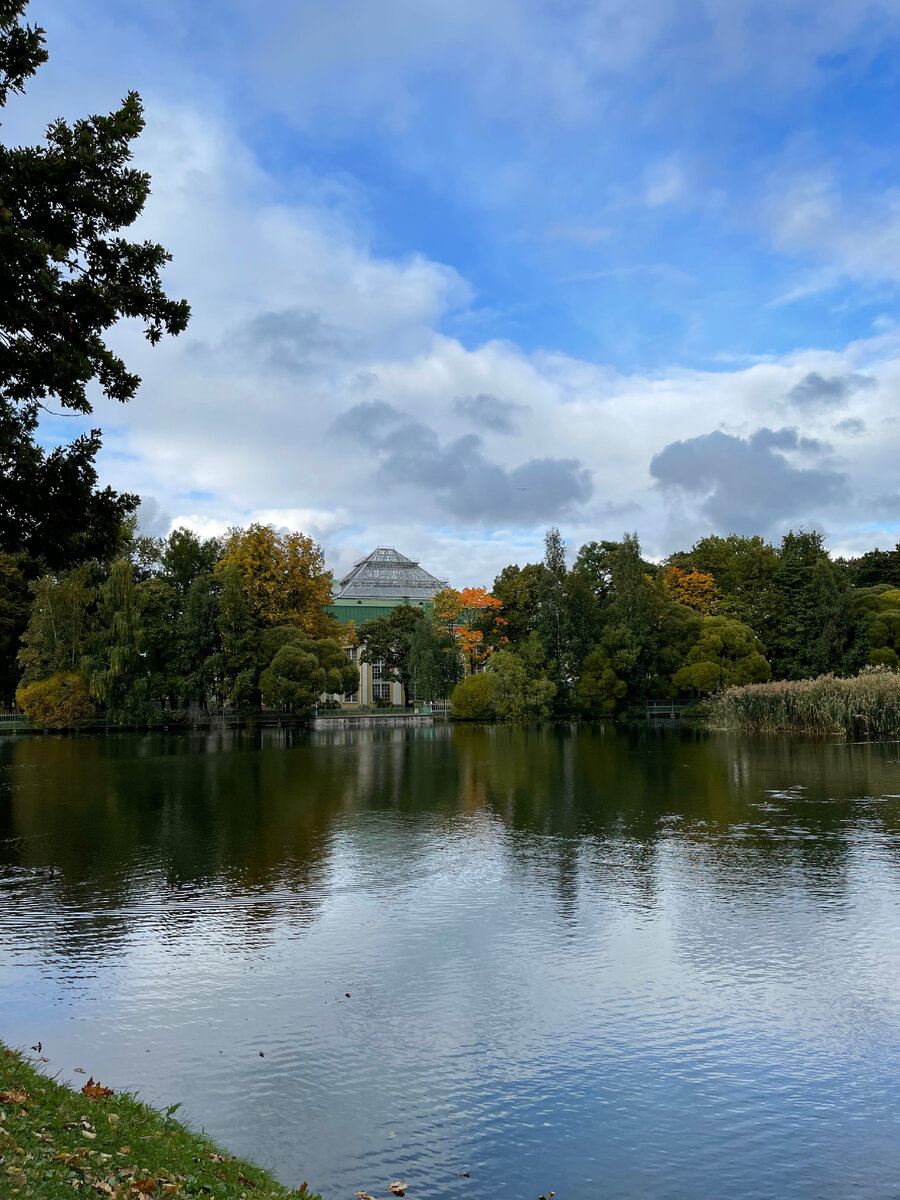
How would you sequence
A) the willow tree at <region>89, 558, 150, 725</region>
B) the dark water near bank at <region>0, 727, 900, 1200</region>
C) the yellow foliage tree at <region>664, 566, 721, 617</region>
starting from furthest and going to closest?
the yellow foliage tree at <region>664, 566, 721, 617</region> → the willow tree at <region>89, 558, 150, 725</region> → the dark water near bank at <region>0, 727, 900, 1200</region>

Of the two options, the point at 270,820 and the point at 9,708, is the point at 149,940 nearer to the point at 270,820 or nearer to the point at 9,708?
the point at 270,820

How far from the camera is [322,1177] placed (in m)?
5.08

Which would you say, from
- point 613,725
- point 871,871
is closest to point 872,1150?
point 871,871

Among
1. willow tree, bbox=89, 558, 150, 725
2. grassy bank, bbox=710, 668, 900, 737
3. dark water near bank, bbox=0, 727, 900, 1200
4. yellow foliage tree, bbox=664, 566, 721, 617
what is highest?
yellow foliage tree, bbox=664, 566, 721, 617

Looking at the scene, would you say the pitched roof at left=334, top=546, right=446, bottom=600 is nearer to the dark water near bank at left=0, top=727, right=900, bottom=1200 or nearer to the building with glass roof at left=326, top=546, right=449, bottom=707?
the building with glass roof at left=326, top=546, right=449, bottom=707

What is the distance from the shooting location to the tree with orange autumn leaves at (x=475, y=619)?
61844 mm

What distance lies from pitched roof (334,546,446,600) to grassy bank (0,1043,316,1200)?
86041mm

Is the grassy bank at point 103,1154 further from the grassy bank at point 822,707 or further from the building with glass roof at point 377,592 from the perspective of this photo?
the building with glass roof at point 377,592

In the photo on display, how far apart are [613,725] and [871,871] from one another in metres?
44.3

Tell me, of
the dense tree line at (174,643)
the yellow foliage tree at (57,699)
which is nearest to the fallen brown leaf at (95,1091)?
the dense tree line at (174,643)

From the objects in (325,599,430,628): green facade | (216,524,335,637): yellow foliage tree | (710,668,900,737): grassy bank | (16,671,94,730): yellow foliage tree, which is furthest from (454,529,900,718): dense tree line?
(325,599,430,628): green facade

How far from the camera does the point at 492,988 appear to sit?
788 cm

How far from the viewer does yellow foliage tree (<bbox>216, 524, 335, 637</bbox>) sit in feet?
179

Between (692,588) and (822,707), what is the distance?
3370cm
